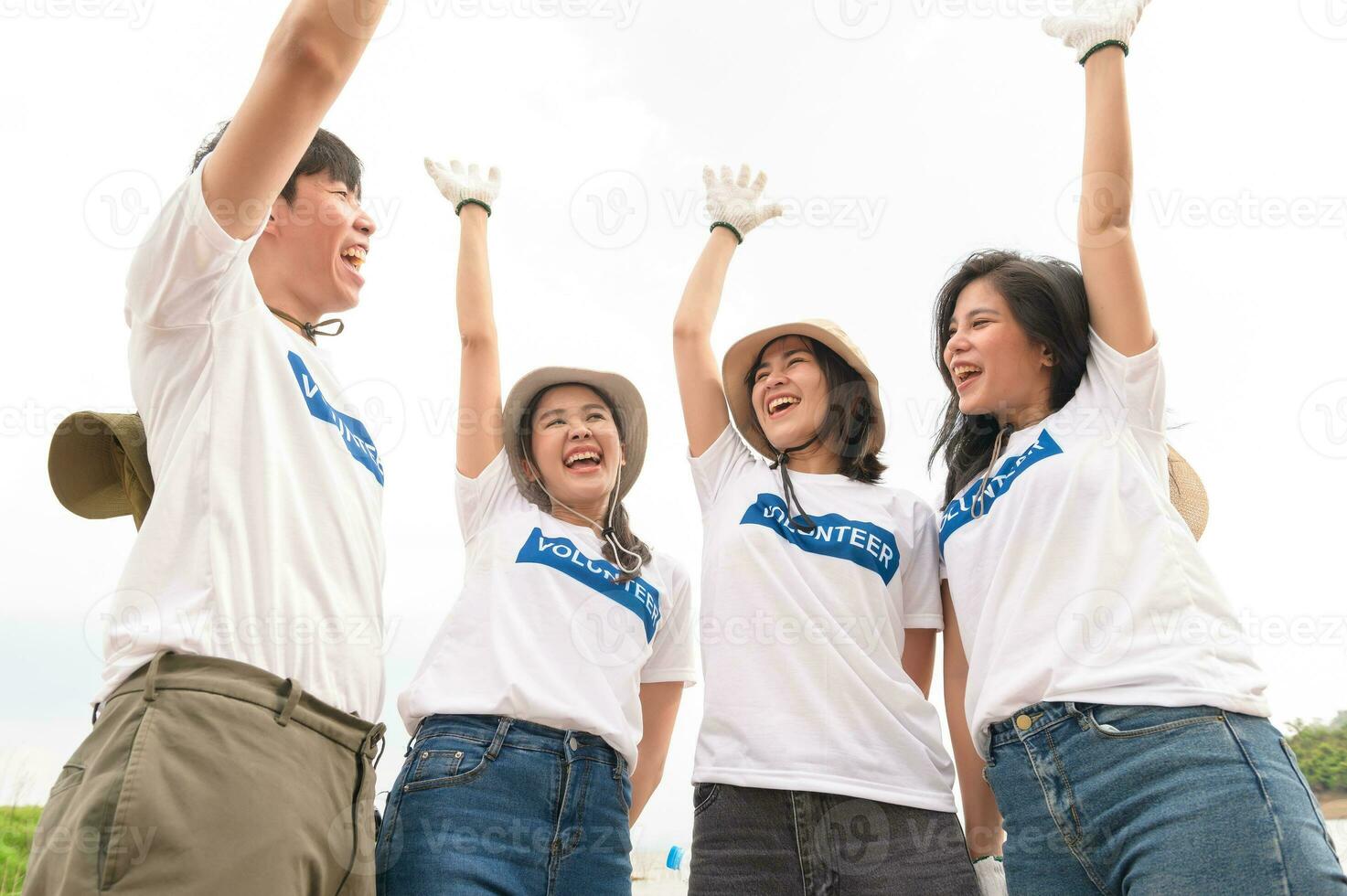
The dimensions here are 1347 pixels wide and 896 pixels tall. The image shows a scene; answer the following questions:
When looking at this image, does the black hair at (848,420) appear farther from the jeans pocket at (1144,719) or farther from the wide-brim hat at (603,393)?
the jeans pocket at (1144,719)

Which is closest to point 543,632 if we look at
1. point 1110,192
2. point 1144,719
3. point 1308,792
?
point 1144,719

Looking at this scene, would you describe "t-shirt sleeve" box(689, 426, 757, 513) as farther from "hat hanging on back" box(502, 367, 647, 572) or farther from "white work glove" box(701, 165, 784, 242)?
"white work glove" box(701, 165, 784, 242)

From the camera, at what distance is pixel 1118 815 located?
80.7 inches

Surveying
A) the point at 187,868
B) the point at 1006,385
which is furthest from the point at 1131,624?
the point at 187,868

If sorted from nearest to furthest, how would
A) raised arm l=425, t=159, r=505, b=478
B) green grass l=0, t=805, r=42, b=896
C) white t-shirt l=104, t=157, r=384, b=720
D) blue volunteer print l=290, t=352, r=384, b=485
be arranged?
white t-shirt l=104, t=157, r=384, b=720, blue volunteer print l=290, t=352, r=384, b=485, raised arm l=425, t=159, r=505, b=478, green grass l=0, t=805, r=42, b=896

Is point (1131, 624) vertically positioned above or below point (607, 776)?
above

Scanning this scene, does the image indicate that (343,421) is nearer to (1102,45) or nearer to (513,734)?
(513,734)

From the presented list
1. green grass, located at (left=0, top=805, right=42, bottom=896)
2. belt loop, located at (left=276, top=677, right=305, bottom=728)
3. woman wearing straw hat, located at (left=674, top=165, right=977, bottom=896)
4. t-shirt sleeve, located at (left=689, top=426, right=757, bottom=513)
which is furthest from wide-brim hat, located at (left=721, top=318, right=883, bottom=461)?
green grass, located at (left=0, top=805, right=42, bottom=896)

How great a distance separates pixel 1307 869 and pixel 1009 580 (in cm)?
85

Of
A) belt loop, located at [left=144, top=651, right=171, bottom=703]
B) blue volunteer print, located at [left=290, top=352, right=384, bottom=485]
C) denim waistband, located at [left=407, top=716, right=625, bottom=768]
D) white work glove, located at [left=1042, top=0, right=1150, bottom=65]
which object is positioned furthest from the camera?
white work glove, located at [left=1042, top=0, right=1150, bottom=65]

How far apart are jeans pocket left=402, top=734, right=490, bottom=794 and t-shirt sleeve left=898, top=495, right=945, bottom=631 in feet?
4.33

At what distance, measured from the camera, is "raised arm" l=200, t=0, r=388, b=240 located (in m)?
1.63

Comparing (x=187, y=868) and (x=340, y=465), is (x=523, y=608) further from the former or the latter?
(x=187, y=868)

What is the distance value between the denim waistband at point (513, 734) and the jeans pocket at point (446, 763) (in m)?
0.02
